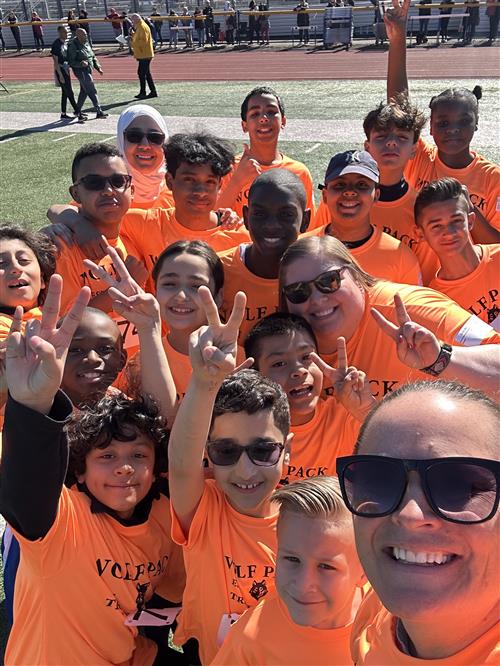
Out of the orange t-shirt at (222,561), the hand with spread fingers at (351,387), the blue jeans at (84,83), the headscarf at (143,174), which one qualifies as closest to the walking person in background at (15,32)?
the blue jeans at (84,83)

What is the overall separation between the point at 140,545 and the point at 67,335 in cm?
95

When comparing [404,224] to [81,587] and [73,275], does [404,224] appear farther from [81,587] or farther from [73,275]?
[81,587]

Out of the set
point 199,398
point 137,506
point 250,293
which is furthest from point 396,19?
point 137,506

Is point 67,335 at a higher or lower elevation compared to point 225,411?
higher

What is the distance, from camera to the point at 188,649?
287 centimetres

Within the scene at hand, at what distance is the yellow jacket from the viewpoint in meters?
18.6

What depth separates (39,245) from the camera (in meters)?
3.70

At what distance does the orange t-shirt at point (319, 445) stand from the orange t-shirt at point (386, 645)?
0.86 meters

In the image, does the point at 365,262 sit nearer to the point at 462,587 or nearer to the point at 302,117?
the point at 462,587

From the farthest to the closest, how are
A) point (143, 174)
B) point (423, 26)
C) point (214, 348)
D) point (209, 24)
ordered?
point (209, 24)
point (423, 26)
point (143, 174)
point (214, 348)

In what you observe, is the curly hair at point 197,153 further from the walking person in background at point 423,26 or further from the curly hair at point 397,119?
the walking person in background at point 423,26

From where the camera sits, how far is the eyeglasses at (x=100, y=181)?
13.3 feet

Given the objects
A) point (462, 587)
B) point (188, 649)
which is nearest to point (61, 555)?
point (188, 649)

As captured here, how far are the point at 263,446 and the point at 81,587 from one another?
84cm
